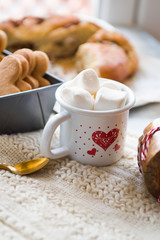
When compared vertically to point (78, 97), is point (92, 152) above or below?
below

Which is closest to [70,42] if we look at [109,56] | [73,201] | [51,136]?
[109,56]

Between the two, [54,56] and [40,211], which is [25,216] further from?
[54,56]

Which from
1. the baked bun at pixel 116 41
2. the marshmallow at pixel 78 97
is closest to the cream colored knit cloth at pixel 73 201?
the marshmallow at pixel 78 97

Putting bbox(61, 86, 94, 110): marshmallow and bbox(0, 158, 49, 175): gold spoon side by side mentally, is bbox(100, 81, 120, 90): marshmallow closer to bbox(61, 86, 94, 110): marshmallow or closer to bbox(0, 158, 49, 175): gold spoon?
bbox(61, 86, 94, 110): marshmallow

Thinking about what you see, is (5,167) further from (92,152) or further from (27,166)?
(92,152)

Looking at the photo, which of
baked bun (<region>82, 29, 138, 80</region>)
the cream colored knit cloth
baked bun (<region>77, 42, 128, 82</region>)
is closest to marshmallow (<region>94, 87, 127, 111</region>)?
the cream colored knit cloth

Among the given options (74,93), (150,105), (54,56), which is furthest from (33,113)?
(54,56)
